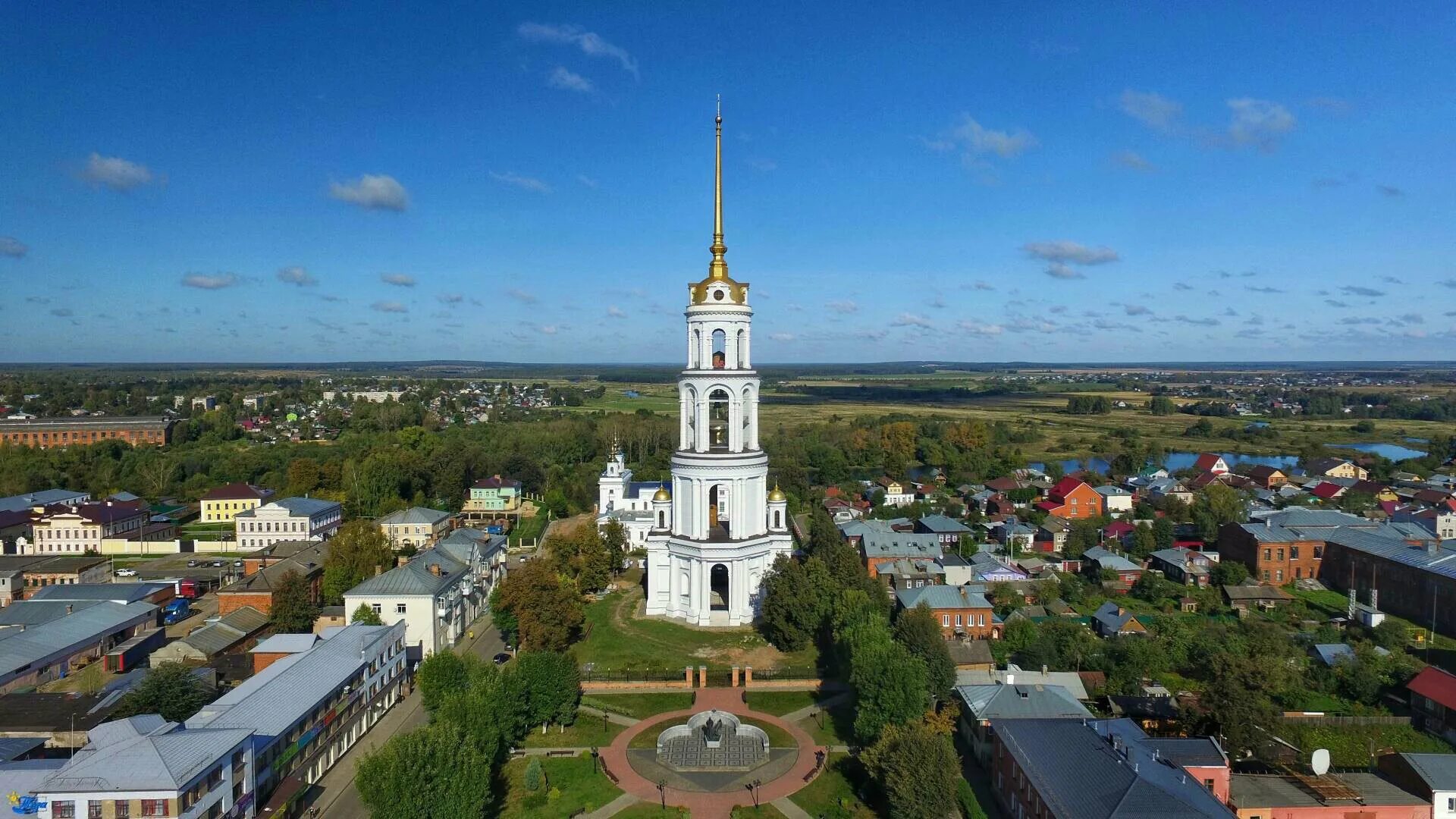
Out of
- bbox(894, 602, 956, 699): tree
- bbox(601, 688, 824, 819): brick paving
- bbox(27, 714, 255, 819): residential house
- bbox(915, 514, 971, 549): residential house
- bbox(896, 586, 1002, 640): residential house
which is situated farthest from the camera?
bbox(915, 514, 971, 549): residential house

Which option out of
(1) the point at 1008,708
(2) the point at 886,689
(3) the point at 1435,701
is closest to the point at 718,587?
(2) the point at 886,689

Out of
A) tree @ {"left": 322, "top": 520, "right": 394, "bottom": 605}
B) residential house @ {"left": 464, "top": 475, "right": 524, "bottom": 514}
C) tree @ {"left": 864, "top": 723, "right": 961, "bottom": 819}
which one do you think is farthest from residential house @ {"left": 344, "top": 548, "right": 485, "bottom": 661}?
residential house @ {"left": 464, "top": 475, "right": 524, "bottom": 514}

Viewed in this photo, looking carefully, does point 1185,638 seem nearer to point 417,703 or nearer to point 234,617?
point 417,703

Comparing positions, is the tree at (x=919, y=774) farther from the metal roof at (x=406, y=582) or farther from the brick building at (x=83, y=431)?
the brick building at (x=83, y=431)

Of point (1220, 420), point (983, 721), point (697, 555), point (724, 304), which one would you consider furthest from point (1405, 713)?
point (1220, 420)

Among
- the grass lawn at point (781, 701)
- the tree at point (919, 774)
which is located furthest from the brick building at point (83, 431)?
the tree at point (919, 774)

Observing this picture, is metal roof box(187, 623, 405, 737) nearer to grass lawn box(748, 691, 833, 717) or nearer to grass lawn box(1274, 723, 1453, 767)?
grass lawn box(748, 691, 833, 717)
